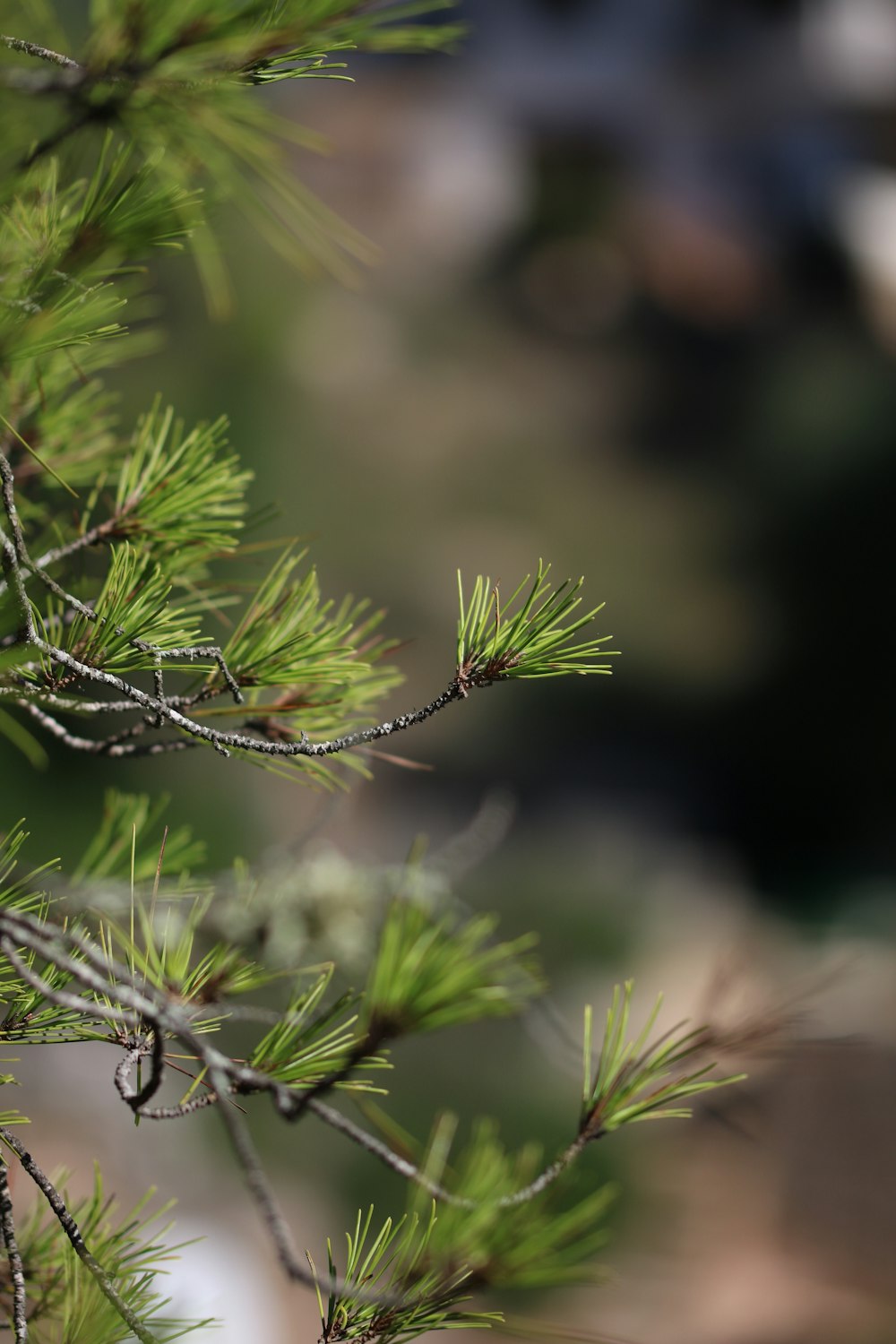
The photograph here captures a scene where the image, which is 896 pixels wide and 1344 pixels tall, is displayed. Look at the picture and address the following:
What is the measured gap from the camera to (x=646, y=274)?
3398 millimetres

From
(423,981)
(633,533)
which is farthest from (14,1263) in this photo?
(633,533)

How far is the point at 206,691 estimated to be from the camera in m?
0.37

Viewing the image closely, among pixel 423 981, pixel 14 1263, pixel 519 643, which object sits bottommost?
pixel 14 1263

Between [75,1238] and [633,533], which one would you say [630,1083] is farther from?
[633,533]

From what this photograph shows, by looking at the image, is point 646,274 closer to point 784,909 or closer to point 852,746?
point 852,746

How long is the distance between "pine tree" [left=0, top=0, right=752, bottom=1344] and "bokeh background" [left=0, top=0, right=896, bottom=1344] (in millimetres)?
1725

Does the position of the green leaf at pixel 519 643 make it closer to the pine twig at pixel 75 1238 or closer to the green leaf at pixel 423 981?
the green leaf at pixel 423 981

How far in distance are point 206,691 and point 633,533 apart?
2.91m

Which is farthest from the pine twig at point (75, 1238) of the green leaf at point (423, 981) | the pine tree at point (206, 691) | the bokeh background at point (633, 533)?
the bokeh background at point (633, 533)

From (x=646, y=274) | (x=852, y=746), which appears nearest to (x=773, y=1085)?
(x=852, y=746)

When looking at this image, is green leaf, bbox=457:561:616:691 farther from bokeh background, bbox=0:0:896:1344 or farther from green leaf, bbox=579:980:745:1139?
bokeh background, bbox=0:0:896:1344

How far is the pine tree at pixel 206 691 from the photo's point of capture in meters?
0.29

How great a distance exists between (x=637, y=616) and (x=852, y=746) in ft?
2.43

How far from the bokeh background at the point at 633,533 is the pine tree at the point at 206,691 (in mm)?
1725
